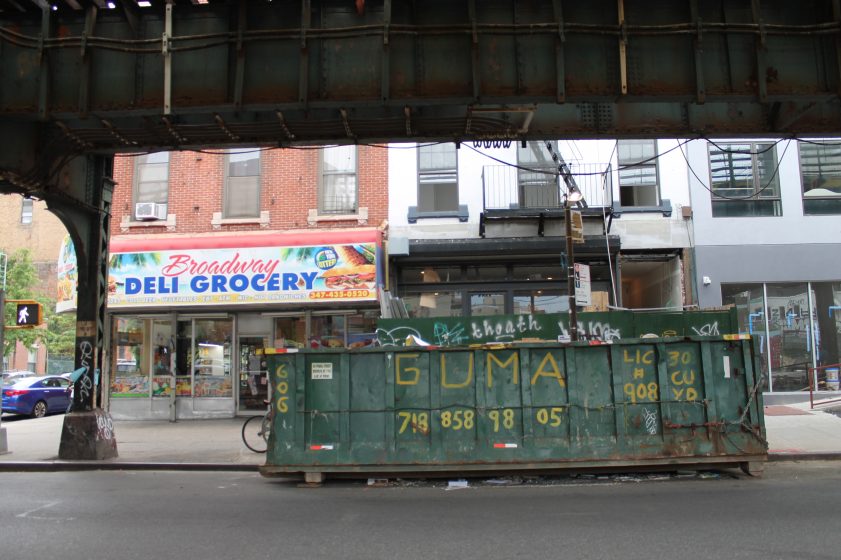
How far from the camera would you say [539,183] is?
16.0 meters

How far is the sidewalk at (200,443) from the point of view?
33.8ft

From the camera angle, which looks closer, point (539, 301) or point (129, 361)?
point (539, 301)

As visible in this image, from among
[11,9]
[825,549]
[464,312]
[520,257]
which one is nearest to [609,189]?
[520,257]

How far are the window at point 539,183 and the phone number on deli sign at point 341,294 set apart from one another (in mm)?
4594

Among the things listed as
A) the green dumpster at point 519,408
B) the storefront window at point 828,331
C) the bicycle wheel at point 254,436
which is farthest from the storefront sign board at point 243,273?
the storefront window at point 828,331

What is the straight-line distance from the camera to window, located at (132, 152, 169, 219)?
17.1 metres

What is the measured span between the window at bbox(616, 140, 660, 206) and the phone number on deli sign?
6.82 metres

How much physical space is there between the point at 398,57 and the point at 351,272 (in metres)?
6.68

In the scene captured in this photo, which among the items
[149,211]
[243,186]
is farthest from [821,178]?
[149,211]

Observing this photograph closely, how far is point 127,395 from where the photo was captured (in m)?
16.6

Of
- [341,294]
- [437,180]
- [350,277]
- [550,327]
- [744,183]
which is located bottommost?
[550,327]

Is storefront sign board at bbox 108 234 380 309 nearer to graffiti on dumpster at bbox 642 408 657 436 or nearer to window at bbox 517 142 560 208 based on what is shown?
window at bbox 517 142 560 208

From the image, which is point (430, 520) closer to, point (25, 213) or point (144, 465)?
point (144, 465)

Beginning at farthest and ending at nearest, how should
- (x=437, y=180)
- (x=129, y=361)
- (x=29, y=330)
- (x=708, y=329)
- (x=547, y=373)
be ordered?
(x=29, y=330) → (x=129, y=361) → (x=437, y=180) → (x=708, y=329) → (x=547, y=373)
